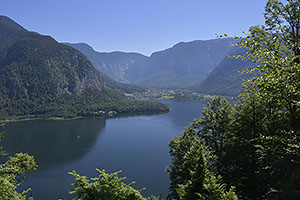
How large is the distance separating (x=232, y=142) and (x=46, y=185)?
40867mm

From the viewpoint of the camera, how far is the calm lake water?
148ft

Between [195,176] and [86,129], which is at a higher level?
[195,176]

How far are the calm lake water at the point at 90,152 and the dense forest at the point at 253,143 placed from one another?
2750cm

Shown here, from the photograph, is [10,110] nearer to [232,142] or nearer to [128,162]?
[128,162]

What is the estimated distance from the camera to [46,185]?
44.2m

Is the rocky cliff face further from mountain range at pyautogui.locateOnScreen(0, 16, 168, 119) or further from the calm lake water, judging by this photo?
the calm lake water

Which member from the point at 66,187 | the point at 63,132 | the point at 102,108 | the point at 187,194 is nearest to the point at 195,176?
the point at 187,194

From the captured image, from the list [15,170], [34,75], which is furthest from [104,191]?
[34,75]

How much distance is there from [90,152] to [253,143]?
57463mm

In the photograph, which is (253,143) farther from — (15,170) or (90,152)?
(90,152)

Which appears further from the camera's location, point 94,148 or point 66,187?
point 94,148

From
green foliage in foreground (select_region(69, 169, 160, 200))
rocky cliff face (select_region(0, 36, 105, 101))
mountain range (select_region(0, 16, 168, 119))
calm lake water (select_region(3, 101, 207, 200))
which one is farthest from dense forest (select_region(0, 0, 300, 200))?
rocky cliff face (select_region(0, 36, 105, 101))

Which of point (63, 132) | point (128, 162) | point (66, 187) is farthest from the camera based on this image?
point (63, 132)

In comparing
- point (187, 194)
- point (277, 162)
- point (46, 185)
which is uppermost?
point (277, 162)
